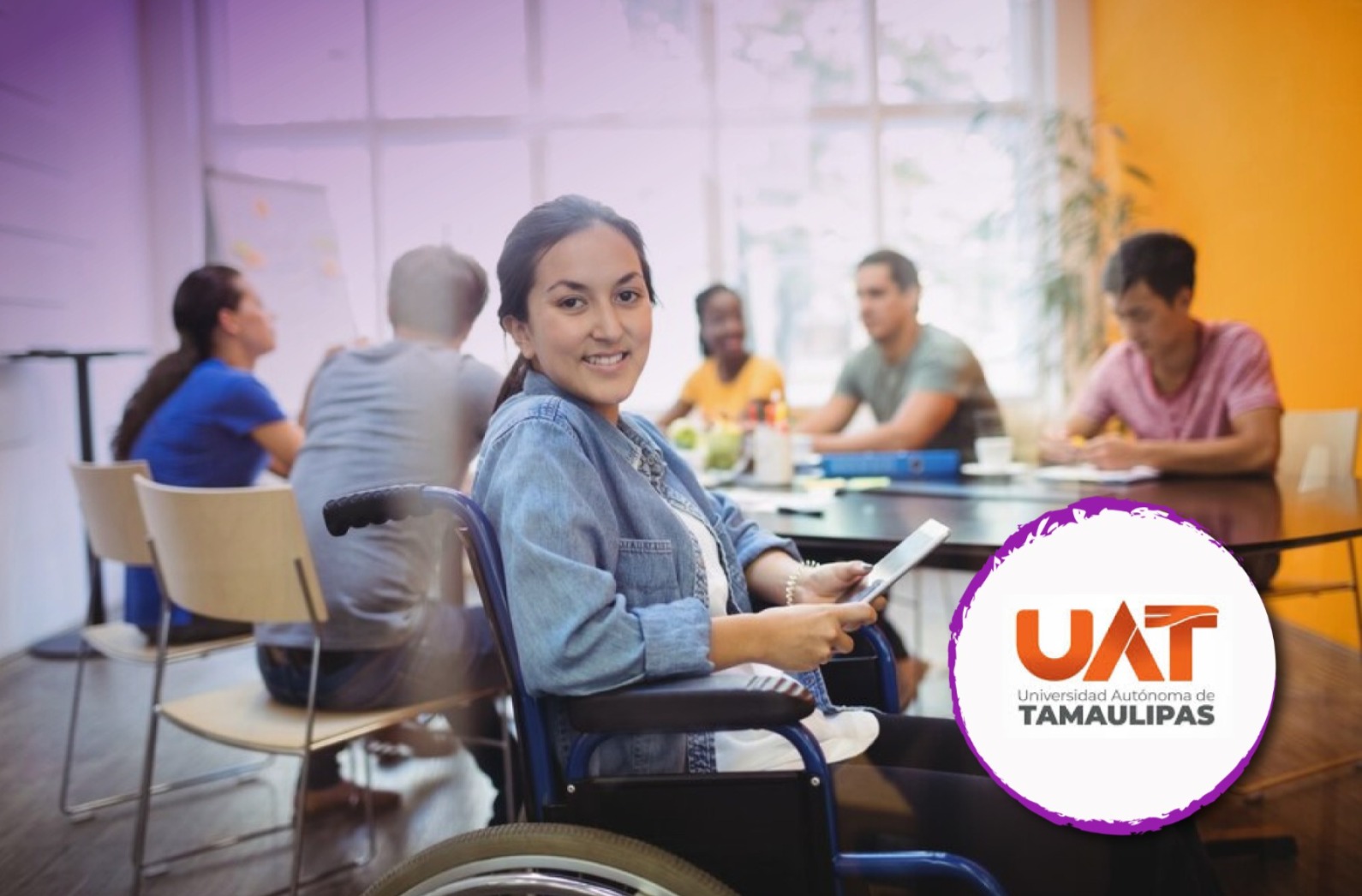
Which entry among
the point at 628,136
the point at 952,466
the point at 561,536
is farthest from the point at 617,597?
the point at 952,466

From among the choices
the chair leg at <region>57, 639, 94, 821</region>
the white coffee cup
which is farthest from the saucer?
the chair leg at <region>57, 639, 94, 821</region>

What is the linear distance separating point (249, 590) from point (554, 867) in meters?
0.95

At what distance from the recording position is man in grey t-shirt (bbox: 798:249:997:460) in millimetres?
2307

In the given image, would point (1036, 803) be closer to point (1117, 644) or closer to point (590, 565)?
point (1117, 644)

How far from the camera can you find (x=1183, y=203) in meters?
1.56

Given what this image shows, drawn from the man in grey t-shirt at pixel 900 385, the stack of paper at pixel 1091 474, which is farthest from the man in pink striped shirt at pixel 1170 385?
the man in grey t-shirt at pixel 900 385

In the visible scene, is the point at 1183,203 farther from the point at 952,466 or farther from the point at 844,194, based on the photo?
the point at 952,466

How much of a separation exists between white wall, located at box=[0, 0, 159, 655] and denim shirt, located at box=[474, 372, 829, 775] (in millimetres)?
559

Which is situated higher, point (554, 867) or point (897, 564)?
point (897, 564)

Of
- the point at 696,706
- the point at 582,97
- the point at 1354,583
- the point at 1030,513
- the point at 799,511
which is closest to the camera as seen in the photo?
the point at 696,706

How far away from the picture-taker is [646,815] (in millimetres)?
1015

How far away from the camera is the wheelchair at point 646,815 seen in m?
0.93

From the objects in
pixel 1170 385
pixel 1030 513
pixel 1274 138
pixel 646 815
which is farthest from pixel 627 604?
pixel 1170 385

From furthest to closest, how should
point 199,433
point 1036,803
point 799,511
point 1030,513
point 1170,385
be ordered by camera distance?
point 199,433 < point 1170,385 < point 799,511 < point 1030,513 < point 1036,803
